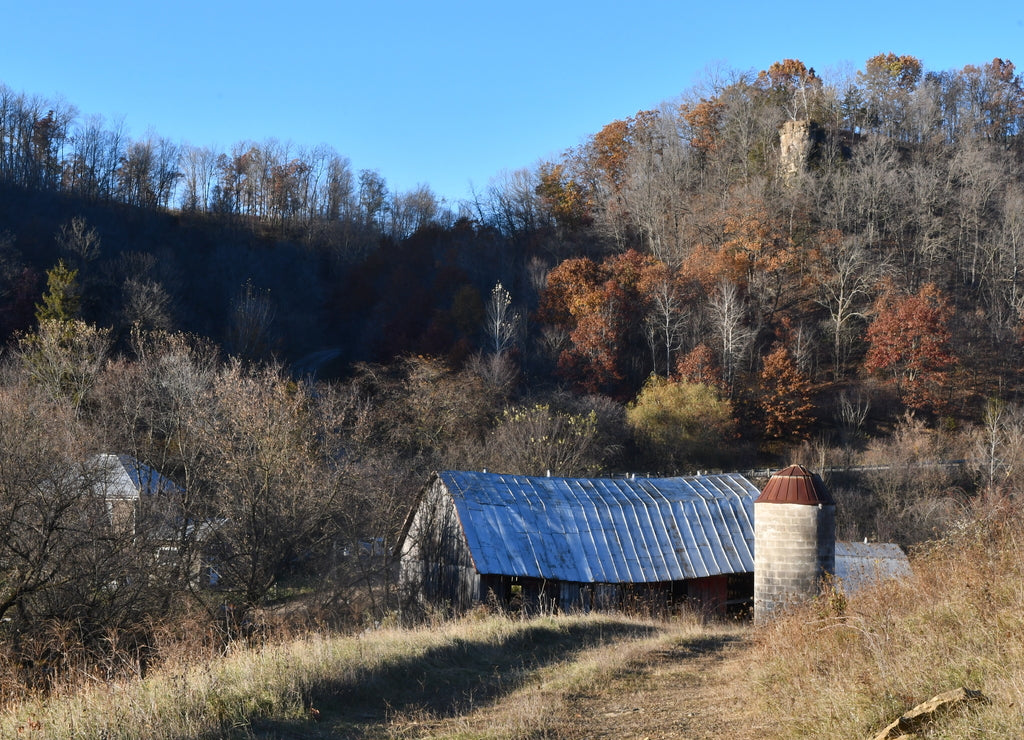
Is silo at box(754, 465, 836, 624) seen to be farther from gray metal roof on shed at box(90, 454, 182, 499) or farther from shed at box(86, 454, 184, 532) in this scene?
gray metal roof on shed at box(90, 454, 182, 499)

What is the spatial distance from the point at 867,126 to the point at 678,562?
53224 millimetres

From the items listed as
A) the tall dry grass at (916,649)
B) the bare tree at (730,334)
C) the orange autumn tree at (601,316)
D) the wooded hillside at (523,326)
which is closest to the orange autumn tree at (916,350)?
the wooded hillside at (523,326)

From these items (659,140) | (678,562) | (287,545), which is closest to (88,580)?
(287,545)

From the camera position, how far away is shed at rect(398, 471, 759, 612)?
18984 millimetres

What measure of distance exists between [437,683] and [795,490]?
9.57m

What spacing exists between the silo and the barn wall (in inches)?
242

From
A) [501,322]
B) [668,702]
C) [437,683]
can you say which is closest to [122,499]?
[437,683]

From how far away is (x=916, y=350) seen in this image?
136 ft

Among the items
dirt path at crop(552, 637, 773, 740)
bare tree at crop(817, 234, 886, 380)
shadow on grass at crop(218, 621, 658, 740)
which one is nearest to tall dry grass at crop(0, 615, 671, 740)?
shadow on grass at crop(218, 621, 658, 740)

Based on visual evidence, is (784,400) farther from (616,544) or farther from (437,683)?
(437,683)

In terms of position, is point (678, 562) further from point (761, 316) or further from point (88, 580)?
point (761, 316)

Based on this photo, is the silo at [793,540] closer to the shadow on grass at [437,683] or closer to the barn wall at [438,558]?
the shadow on grass at [437,683]

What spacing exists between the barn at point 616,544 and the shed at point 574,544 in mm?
32

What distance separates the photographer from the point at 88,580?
41.9 feet
